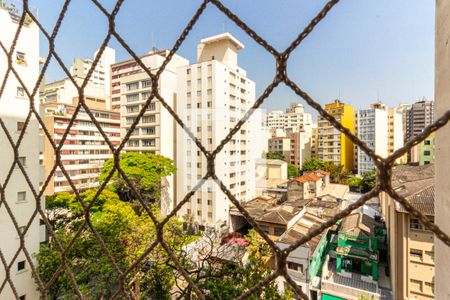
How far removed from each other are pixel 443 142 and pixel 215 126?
6711 millimetres

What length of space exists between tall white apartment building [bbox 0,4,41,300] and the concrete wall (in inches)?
122

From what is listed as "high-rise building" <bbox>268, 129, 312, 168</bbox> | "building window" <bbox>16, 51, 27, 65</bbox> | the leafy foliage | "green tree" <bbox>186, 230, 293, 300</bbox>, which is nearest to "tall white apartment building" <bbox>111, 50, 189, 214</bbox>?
"building window" <bbox>16, 51, 27, 65</bbox>

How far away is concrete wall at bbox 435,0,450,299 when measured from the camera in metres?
0.26

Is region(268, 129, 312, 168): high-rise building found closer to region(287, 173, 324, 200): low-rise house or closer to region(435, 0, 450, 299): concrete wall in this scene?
region(287, 173, 324, 200): low-rise house

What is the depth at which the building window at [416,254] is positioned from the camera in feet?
10.5

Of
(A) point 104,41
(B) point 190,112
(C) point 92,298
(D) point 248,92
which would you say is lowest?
(C) point 92,298

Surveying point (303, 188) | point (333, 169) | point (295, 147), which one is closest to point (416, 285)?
point (303, 188)

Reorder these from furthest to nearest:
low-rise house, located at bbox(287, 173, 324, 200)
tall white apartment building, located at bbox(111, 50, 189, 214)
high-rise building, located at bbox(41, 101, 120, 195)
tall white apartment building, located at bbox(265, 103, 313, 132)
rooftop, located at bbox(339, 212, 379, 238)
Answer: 1. tall white apartment building, located at bbox(265, 103, 313, 132)
2. high-rise building, located at bbox(41, 101, 120, 195)
3. tall white apartment building, located at bbox(111, 50, 189, 214)
4. low-rise house, located at bbox(287, 173, 324, 200)
5. rooftop, located at bbox(339, 212, 379, 238)

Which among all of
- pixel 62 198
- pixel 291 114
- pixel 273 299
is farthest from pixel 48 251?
pixel 291 114

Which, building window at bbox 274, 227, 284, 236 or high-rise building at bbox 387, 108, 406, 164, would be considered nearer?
building window at bbox 274, 227, 284, 236

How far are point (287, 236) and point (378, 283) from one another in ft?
7.25

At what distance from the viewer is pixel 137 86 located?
942cm

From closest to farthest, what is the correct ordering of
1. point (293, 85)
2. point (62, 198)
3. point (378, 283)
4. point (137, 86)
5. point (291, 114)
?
point (293, 85) < point (378, 283) < point (62, 198) < point (137, 86) < point (291, 114)

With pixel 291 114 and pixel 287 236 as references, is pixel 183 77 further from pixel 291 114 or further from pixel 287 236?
pixel 291 114
